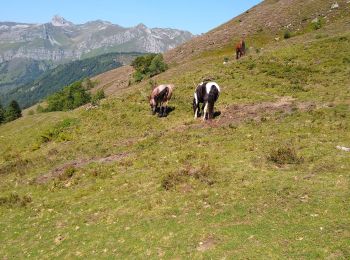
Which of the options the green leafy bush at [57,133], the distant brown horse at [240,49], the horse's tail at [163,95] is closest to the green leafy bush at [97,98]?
the green leafy bush at [57,133]

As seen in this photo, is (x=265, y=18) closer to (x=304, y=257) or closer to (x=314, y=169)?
(x=314, y=169)

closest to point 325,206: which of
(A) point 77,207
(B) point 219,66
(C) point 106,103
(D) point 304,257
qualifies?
(D) point 304,257

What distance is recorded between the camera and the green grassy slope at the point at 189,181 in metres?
13.9

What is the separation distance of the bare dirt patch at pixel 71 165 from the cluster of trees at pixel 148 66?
4514 cm

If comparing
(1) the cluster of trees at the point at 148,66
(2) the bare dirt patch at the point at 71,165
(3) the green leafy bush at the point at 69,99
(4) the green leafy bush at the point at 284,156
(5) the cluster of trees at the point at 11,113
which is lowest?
(5) the cluster of trees at the point at 11,113

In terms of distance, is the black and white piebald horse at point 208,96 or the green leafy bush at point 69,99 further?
Answer: the green leafy bush at point 69,99

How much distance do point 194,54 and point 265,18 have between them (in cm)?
1975

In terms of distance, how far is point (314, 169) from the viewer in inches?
709

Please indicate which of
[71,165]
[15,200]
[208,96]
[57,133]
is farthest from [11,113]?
[15,200]

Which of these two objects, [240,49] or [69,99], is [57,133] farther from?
[69,99]

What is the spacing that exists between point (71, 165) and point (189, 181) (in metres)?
9.01

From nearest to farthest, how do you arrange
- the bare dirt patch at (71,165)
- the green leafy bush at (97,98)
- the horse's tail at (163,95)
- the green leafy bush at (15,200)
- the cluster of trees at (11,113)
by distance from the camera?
the green leafy bush at (15,200)
the bare dirt patch at (71,165)
the horse's tail at (163,95)
the green leafy bush at (97,98)
the cluster of trees at (11,113)

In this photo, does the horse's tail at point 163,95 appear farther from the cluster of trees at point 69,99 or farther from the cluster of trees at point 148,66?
the cluster of trees at point 69,99

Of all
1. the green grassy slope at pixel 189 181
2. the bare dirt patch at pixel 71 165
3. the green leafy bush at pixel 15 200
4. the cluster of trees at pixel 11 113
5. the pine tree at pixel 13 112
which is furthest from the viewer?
the pine tree at pixel 13 112
